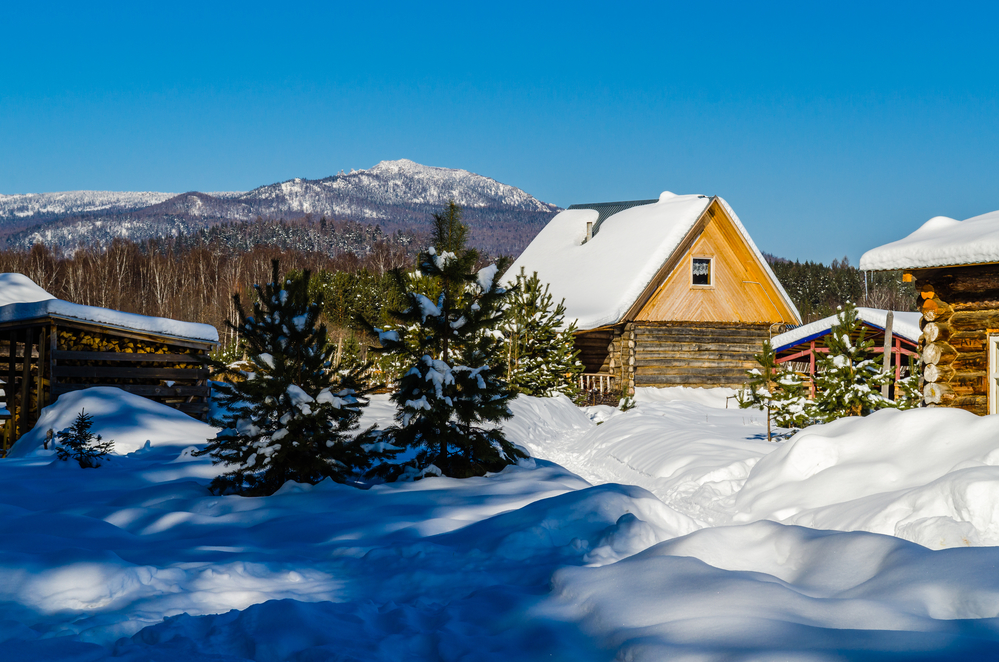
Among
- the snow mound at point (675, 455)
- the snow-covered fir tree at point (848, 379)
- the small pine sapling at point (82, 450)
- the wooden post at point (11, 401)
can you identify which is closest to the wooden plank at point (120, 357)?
the wooden post at point (11, 401)

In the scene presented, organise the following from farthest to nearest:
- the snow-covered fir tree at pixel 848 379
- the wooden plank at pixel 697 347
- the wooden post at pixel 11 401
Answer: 1. the wooden plank at pixel 697 347
2. the wooden post at pixel 11 401
3. the snow-covered fir tree at pixel 848 379

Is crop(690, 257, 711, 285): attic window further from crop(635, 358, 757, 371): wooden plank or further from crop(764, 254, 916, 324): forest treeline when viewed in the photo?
crop(764, 254, 916, 324): forest treeline

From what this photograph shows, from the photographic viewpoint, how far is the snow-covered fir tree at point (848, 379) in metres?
10.7

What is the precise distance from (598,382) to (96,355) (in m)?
15.7

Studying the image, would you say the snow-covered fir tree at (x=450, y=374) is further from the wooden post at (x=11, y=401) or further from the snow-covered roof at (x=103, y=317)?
the wooden post at (x=11, y=401)

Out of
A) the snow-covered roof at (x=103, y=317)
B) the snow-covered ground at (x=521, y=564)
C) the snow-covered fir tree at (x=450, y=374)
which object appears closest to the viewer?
the snow-covered ground at (x=521, y=564)

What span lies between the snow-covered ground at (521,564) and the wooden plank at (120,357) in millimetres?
4186

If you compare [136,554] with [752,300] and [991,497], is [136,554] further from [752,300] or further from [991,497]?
[752,300]

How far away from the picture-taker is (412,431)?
7.95 m

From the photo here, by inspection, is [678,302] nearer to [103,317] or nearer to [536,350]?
[536,350]

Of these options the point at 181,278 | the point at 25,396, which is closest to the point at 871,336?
the point at 25,396

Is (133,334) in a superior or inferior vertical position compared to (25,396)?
superior

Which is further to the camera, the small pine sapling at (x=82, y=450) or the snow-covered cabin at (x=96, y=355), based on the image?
the snow-covered cabin at (x=96, y=355)

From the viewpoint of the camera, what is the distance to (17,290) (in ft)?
69.6
